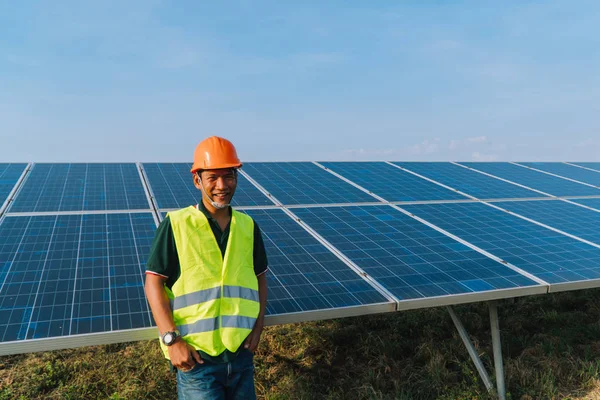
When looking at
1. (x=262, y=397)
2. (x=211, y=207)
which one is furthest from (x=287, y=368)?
(x=211, y=207)

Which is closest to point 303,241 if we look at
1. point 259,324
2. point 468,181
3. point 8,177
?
point 259,324

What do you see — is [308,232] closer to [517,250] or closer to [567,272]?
[517,250]

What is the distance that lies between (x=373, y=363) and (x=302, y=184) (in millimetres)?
3279

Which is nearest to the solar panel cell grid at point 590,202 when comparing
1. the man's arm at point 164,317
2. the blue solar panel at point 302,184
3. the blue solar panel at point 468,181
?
the blue solar panel at point 468,181

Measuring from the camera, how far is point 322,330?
8.46m

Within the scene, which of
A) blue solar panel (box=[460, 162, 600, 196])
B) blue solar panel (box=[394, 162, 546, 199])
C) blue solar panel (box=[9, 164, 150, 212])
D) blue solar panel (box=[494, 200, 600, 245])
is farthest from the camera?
blue solar panel (box=[460, 162, 600, 196])

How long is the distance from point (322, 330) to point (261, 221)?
2.89 m

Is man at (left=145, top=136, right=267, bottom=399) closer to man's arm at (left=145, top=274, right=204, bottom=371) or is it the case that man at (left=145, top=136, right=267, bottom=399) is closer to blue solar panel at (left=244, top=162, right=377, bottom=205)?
man's arm at (left=145, top=274, right=204, bottom=371)

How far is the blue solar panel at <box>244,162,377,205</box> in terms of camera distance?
7898 millimetres

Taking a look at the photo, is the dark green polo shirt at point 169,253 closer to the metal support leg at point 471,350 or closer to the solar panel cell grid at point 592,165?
the metal support leg at point 471,350

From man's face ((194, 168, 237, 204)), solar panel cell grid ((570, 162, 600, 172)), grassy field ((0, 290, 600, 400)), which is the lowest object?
grassy field ((0, 290, 600, 400))

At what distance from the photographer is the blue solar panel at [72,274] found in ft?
13.5

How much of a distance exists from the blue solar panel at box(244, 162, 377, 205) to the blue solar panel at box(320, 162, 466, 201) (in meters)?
0.42

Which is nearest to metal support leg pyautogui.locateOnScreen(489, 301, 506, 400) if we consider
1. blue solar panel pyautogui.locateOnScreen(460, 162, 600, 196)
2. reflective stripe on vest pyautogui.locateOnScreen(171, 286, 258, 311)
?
reflective stripe on vest pyautogui.locateOnScreen(171, 286, 258, 311)
